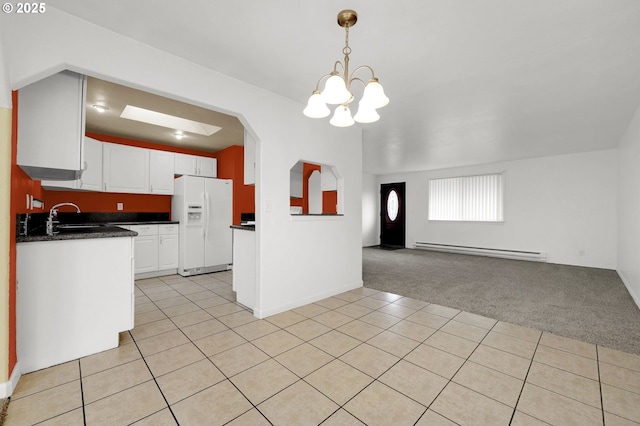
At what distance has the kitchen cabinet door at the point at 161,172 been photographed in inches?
193

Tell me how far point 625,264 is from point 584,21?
4.46m

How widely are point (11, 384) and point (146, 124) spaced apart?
3662 millimetres

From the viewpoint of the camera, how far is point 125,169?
15.2 feet

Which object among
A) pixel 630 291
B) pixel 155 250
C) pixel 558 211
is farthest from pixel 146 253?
pixel 558 211

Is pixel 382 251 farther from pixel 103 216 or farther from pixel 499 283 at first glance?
pixel 103 216

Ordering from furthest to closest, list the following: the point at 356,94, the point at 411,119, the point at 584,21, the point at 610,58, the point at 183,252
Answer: the point at 183,252
the point at 411,119
the point at 356,94
the point at 610,58
the point at 584,21

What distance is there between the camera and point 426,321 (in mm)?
A: 2832

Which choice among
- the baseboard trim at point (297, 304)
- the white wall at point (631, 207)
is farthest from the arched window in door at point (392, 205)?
the baseboard trim at point (297, 304)

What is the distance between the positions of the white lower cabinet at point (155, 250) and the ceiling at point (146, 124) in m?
1.62

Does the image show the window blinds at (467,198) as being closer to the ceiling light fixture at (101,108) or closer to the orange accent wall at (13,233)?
the ceiling light fixture at (101,108)

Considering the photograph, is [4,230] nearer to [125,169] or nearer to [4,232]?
[4,232]

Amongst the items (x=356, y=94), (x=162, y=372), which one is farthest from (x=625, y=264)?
(x=162, y=372)

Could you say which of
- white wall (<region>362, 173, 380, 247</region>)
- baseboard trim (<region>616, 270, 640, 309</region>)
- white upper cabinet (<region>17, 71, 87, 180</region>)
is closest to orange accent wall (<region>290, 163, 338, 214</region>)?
white wall (<region>362, 173, 380, 247</region>)

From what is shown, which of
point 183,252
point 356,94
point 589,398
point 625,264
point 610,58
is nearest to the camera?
point 589,398
